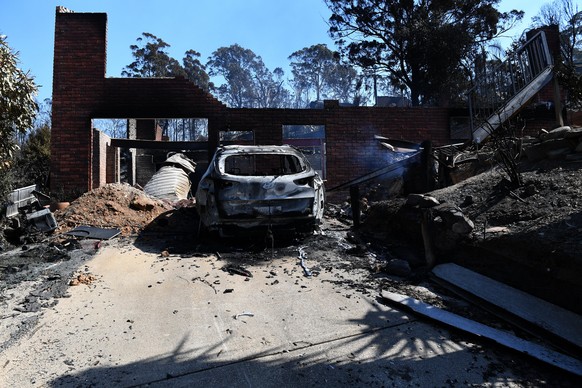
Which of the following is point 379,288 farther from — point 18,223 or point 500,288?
point 18,223

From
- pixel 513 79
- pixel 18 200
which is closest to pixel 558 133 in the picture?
pixel 513 79

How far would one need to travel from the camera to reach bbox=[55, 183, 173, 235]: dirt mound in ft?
25.7

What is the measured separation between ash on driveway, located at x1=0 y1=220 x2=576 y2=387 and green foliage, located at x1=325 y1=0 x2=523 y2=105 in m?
20.5

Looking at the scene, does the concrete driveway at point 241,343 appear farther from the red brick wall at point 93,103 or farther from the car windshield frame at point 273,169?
Result: the red brick wall at point 93,103

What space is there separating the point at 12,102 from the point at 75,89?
19.9ft

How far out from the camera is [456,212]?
4.96m

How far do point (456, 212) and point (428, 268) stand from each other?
779 millimetres

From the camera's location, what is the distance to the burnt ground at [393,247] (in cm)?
368

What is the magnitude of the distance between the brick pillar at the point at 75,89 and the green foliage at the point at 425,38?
→ 17745 mm

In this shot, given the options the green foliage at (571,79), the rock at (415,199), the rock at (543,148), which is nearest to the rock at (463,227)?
the rock at (415,199)

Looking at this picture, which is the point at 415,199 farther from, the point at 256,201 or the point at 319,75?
the point at 319,75

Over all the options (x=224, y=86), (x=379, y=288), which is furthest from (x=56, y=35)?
(x=224, y=86)

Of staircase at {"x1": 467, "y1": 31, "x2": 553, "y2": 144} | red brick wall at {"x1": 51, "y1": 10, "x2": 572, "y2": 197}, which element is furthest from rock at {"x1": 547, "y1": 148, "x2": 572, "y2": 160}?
red brick wall at {"x1": 51, "y1": 10, "x2": 572, "y2": 197}

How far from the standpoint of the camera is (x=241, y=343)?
3184mm
